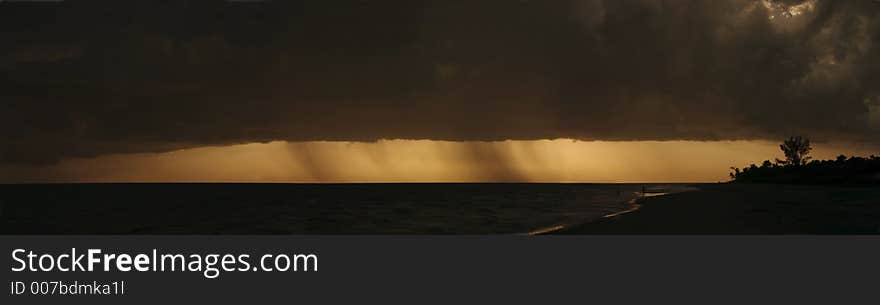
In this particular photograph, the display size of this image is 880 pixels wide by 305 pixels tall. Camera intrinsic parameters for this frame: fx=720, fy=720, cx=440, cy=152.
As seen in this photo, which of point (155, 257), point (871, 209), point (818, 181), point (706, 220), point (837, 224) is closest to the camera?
point (155, 257)

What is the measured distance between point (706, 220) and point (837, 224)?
6661 mm

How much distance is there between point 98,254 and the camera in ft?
62.6

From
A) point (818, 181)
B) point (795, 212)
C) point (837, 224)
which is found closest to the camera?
point (837, 224)

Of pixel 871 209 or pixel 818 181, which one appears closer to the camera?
pixel 871 209

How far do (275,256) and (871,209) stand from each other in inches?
1690

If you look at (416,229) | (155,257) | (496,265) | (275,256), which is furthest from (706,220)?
(155,257)

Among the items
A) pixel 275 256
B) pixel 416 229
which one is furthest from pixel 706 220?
pixel 275 256

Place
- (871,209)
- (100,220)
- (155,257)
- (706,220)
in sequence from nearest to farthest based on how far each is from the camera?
1. (155,257)
2. (706,220)
3. (871,209)
4. (100,220)

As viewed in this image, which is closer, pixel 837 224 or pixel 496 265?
pixel 496 265

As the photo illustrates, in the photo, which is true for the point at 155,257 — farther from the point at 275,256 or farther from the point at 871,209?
the point at 871,209

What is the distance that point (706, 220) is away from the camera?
39094 mm

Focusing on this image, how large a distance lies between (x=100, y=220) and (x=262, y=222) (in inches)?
671

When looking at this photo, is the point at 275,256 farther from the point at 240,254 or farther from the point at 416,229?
the point at 416,229

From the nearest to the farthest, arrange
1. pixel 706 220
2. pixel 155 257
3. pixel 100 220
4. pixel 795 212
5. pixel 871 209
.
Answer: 1. pixel 155 257
2. pixel 706 220
3. pixel 795 212
4. pixel 871 209
5. pixel 100 220
